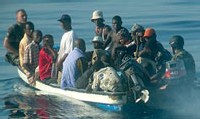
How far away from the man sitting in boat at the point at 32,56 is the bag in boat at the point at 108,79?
4096 mm

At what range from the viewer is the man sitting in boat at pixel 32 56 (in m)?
26.5

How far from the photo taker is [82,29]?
42188mm

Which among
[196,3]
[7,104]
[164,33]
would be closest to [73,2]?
[196,3]

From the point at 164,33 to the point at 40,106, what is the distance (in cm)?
1565

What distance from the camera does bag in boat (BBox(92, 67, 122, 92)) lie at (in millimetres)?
22688

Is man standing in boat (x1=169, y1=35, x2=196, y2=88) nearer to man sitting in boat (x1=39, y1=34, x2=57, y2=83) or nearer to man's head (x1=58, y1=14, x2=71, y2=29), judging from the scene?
man's head (x1=58, y1=14, x2=71, y2=29)

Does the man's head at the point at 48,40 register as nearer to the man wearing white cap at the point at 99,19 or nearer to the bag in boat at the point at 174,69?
the man wearing white cap at the point at 99,19

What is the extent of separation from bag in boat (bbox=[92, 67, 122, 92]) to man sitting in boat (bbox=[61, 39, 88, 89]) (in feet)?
4.92

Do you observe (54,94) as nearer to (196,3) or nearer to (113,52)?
(113,52)

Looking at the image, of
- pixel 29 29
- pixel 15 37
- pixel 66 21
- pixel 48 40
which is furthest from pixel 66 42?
pixel 15 37

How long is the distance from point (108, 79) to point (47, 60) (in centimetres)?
402

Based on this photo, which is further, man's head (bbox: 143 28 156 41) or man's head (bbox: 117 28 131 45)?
man's head (bbox: 117 28 131 45)

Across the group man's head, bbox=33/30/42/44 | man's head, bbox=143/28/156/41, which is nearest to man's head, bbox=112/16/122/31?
man's head, bbox=33/30/42/44

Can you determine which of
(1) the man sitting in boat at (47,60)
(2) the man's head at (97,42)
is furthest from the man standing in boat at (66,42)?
(2) the man's head at (97,42)
